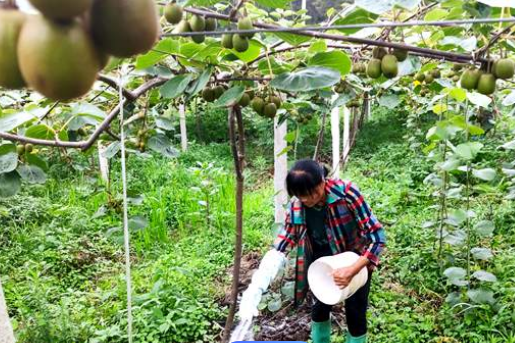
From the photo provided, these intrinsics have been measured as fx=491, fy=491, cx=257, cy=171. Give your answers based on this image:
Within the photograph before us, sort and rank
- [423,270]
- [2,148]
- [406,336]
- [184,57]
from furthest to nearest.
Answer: [423,270] < [406,336] < [2,148] < [184,57]

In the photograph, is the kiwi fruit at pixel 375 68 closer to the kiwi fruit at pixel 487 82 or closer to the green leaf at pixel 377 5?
the kiwi fruit at pixel 487 82

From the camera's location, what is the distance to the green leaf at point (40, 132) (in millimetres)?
1351

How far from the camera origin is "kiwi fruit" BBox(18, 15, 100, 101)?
32 cm

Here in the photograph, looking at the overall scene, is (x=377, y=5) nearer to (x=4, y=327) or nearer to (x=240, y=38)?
(x=240, y=38)

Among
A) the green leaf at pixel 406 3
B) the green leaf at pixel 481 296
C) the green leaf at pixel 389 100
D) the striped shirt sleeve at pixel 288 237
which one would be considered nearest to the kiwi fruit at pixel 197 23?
the green leaf at pixel 406 3

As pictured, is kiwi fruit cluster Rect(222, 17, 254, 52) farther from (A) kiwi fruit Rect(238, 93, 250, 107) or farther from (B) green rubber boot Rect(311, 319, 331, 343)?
(B) green rubber boot Rect(311, 319, 331, 343)

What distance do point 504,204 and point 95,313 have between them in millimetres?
3172

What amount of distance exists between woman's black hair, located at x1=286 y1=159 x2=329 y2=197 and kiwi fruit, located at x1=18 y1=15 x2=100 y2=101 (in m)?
1.62

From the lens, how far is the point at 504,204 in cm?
394

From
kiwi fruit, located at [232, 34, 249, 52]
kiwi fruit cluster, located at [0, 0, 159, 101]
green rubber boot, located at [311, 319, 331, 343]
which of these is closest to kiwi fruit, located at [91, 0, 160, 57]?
kiwi fruit cluster, located at [0, 0, 159, 101]

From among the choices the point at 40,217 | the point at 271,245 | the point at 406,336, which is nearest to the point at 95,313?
the point at 271,245

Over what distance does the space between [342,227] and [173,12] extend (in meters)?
1.47

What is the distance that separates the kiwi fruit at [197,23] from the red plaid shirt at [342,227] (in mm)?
1243

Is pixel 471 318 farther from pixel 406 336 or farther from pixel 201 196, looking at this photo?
pixel 201 196
